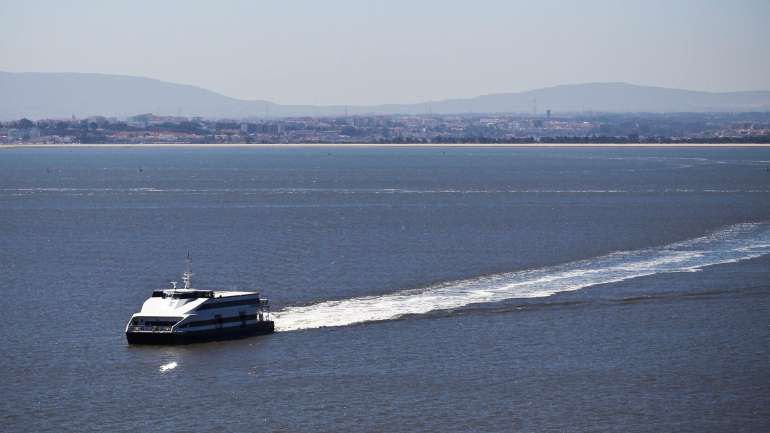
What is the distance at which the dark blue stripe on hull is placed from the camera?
187ft

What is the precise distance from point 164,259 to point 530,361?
133ft

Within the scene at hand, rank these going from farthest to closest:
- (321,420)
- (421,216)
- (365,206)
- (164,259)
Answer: (365,206)
(421,216)
(164,259)
(321,420)

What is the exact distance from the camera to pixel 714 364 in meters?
53.1

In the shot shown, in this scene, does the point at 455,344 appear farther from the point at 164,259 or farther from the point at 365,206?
the point at 365,206

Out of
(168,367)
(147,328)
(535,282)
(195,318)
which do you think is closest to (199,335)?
(195,318)

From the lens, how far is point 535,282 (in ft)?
251

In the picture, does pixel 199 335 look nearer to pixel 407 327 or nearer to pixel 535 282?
pixel 407 327

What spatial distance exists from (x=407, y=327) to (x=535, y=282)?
1702cm

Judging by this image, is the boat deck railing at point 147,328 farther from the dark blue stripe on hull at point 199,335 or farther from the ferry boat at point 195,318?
the dark blue stripe on hull at point 199,335

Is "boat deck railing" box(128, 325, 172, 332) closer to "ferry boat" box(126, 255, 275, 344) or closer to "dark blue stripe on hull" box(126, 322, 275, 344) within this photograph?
"ferry boat" box(126, 255, 275, 344)

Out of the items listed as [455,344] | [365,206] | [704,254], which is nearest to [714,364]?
[455,344]

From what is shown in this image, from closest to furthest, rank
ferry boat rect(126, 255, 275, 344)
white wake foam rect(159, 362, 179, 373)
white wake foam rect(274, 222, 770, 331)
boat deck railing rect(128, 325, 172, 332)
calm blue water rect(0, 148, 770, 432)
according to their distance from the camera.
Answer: calm blue water rect(0, 148, 770, 432) < white wake foam rect(159, 362, 179, 373) < boat deck railing rect(128, 325, 172, 332) < ferry boat rect(126, 255, 275, 344) < white wake foam rect(274, 222, 770, 331)

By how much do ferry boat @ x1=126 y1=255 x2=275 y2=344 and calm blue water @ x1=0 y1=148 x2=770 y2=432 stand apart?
0.83 m

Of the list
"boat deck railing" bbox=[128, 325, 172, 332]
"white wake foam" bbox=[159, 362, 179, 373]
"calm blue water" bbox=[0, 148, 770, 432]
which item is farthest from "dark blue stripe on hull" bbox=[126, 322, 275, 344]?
"white wake foam" bbox=[159, 362, 179, 373]
